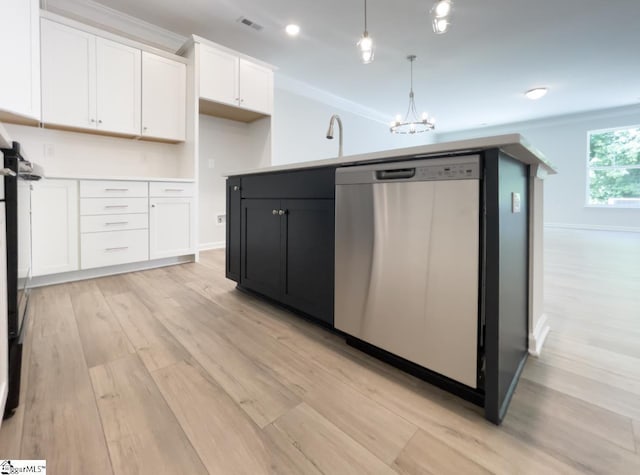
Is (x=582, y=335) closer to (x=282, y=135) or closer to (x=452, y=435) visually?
(x=452, y=435)

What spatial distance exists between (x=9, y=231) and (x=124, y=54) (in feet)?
8.52

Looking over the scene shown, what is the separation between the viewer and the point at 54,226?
240 centimetres

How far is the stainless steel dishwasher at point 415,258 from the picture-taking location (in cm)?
96

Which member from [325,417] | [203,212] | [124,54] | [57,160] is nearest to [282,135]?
[203,212]

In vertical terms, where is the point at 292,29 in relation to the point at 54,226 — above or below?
above

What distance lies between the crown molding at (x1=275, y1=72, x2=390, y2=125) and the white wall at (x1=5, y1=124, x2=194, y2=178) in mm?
2337

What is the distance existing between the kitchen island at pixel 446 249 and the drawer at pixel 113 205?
4.22 ft

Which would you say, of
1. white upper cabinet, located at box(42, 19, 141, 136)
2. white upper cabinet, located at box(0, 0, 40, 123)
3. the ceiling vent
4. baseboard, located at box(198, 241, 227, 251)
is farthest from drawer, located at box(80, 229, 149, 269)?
the ceiling vent

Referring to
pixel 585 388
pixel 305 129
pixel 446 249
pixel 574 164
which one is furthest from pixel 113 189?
pixel 574 164

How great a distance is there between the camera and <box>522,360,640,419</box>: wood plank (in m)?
1.03

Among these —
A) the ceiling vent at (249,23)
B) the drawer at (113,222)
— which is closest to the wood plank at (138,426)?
the drawer at (113,222)

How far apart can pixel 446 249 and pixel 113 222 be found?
2873mm

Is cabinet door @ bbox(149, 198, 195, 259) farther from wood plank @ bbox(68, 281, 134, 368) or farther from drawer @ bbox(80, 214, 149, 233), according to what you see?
wood plank @ bbox(68, 281, 134, 368)

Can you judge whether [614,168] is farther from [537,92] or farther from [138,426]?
[138,426]
